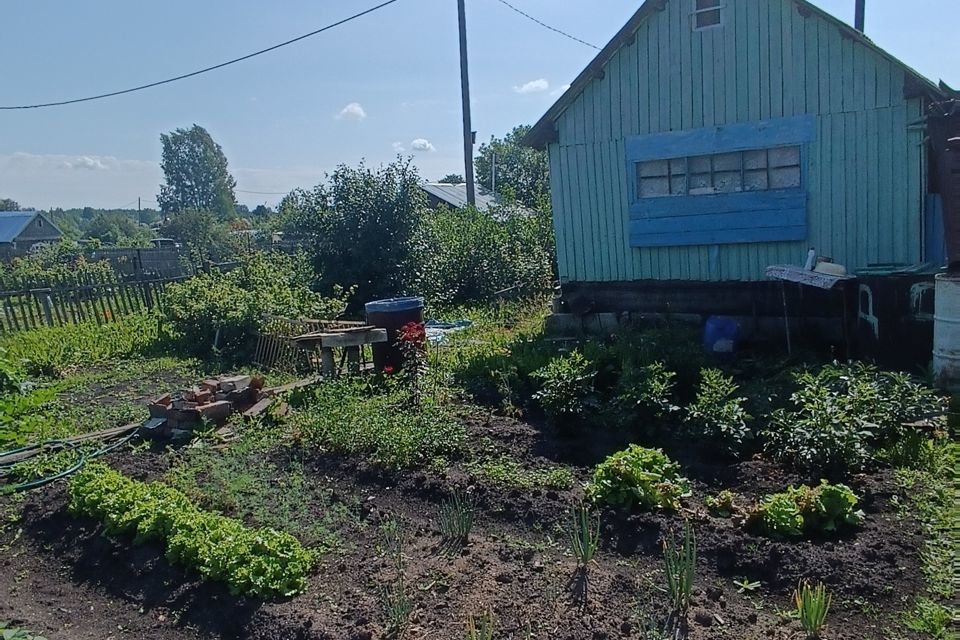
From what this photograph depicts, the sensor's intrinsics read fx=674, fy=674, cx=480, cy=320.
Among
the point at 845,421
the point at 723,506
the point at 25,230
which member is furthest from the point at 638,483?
the point at 25,230

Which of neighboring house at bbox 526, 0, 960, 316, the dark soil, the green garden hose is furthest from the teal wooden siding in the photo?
the green garden hose

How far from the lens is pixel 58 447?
20.8ft

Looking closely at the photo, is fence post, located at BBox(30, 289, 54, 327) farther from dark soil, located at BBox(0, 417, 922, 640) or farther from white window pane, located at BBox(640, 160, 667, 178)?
white window pane, located at BBox(640, 160, 667, 178)

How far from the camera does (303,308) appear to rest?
1030 centimetres

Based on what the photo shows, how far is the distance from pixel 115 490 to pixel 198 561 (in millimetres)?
1379

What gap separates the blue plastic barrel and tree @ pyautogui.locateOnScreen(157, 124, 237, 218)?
252 feet

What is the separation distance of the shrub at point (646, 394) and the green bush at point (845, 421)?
768 mm

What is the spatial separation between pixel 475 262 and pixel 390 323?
6.91m

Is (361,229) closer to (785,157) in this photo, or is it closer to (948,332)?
(785,157)

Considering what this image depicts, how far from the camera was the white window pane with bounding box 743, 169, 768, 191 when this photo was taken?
844cm

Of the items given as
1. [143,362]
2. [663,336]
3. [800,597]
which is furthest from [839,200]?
[143,362]

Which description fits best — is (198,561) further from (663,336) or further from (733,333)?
(733,333)

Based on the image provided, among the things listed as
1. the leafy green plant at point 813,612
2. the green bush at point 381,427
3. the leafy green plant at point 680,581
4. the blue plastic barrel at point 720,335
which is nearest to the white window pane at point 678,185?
the blue plastic barrel at point 720,335

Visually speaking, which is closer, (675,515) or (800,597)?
(800,597)
